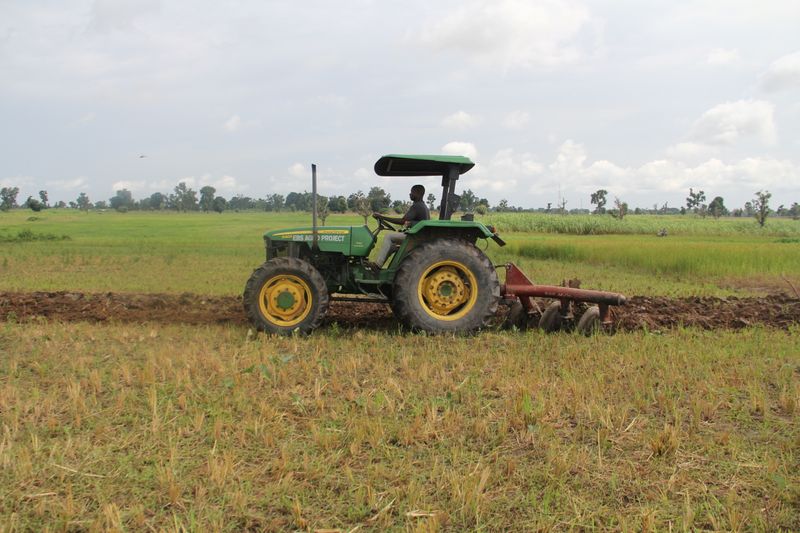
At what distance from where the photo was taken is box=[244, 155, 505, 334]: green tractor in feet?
21.3

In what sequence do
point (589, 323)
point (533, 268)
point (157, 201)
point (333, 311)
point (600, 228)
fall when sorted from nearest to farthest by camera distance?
1. point (589, 323)
2. point (333, 311)
3. point (533, 268)
4. point (600, 228)
5. point (157, 201)

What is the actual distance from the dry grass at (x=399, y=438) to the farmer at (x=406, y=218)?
1.37 meters

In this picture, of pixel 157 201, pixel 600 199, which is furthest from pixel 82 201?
pixel 600 199

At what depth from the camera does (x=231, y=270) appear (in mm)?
14188

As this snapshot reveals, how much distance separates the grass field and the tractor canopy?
76.2 inches

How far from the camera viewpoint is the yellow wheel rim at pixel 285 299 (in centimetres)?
655

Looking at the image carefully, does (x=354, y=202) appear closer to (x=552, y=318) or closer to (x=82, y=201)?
(x=552, y=318)

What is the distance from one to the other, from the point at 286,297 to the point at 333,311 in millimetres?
1897

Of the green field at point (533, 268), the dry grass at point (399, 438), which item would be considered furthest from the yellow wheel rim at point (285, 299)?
the green field at point (533, 268)

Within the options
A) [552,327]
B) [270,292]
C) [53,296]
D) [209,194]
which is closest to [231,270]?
[53,296]

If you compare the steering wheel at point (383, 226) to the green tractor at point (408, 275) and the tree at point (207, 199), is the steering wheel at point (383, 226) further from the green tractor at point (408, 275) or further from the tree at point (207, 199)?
the tree at point (207, 199)

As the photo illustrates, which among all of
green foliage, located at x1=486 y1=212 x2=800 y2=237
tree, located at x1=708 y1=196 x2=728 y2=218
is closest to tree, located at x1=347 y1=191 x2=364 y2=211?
green foliage, located at x1=486 y1=212 x2=800 y2=237

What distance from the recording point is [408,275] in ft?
21.2

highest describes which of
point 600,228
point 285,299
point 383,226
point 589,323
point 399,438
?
point 600,228
